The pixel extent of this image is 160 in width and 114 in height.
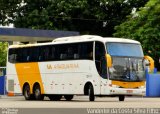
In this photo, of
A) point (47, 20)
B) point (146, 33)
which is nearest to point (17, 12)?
point (47, 20)

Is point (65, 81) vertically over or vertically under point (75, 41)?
under

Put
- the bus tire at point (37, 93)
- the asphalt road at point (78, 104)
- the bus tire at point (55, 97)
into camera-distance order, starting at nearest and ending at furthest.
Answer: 1. the asphalt road at point (78, 104)
2. the bus tire at point (37, 93)
3. the bus tire at point (55, 97)

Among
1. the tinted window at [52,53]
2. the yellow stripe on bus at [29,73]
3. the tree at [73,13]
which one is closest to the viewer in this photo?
the tinted window at [52,53]

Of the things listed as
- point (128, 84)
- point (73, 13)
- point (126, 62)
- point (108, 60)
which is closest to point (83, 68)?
point (108, 60)

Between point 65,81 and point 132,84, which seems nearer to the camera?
point 132,84

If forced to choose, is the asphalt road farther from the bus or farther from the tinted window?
the tinted window

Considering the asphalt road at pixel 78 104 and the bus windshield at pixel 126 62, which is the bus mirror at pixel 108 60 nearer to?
the bus windshield at pixel 126 62

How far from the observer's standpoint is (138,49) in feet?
107

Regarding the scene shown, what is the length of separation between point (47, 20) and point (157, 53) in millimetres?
11945

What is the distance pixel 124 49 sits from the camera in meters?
31.9

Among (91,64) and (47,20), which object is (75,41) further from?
(47,20)

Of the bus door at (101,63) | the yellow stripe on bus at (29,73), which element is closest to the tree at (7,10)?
the yellow stripe on bus at (29,73)

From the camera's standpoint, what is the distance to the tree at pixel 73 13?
62.9m

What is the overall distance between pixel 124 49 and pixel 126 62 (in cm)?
73
